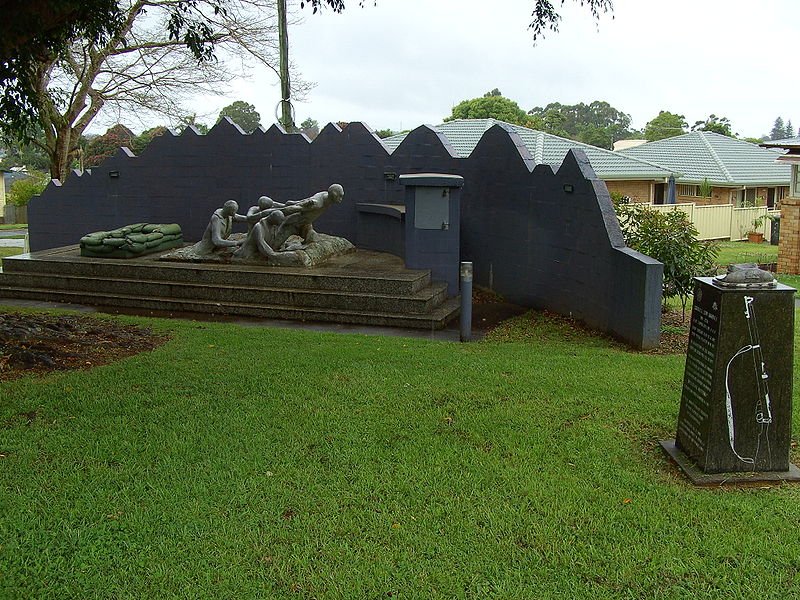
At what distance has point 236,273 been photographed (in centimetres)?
1254

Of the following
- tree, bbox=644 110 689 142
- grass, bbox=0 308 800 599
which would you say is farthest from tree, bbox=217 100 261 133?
grass, bbox=0 308 800 599

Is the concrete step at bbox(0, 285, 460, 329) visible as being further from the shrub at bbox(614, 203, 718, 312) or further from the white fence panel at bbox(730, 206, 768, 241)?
the white fence panel at bbox(730, 206, 768, 241)

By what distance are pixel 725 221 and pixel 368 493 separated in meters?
25.5

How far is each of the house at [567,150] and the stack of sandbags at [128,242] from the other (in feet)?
21.7

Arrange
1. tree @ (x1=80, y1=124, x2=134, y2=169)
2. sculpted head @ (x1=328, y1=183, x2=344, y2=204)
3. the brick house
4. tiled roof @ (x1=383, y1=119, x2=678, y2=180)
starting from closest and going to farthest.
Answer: sculpted head @ (x1=328, y1=183, x2=344, y2=204) → tiled roof @ (x1=383, y1=119, x2=678, y2=180) → the brick house → tree @ (x1=80, y1=124, x2=134, y2=169)

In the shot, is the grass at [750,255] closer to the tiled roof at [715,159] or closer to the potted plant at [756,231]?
the potted plant at [756,231]

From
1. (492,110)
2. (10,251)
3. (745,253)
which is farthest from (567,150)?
(492,110)

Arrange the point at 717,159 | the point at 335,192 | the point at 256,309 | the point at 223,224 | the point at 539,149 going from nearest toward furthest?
the point at 256,309, the point at 335,192, the point at 223,224, the point at 539,149, the point at 717,159

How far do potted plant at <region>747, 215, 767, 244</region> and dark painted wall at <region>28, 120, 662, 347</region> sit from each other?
17.0 metres

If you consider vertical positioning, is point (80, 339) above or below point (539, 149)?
below

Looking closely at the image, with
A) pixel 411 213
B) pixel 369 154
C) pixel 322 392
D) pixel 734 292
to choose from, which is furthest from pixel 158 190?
pixel 734 292

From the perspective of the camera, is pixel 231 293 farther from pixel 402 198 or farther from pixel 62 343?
pixel 402 198

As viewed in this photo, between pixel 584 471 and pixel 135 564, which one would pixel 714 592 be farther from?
pixel 135 564

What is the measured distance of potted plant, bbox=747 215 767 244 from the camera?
26.8 m
